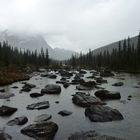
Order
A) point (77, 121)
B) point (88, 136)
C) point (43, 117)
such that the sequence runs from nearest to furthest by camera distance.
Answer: point (88, 136)
point (77, 121)
point (43, 117)

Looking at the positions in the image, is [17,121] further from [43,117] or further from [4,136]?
[4,136]

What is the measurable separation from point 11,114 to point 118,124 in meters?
12.7

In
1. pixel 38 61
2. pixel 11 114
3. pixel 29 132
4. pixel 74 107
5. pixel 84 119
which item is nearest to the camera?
pixel 29 132

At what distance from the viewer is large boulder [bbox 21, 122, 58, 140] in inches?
794

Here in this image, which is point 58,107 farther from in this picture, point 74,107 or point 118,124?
point 118,124

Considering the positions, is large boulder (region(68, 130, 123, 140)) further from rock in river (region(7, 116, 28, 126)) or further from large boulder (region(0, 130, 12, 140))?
rock in river (region(7, 116, 28, 126))

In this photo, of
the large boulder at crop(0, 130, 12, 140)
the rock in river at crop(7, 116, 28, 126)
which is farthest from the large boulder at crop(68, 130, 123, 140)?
the rock in river at crop(7, 116, 28, 126)

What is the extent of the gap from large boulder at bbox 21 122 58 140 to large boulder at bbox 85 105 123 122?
5.26m

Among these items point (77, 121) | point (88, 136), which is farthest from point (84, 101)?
point (88, 136)

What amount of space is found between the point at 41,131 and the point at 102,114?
7.88 m

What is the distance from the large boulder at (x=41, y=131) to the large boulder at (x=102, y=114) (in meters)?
5.26

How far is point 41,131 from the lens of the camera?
20812 millimetres

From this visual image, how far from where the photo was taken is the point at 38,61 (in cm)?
18150

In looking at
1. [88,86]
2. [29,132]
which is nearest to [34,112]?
[29,132]
